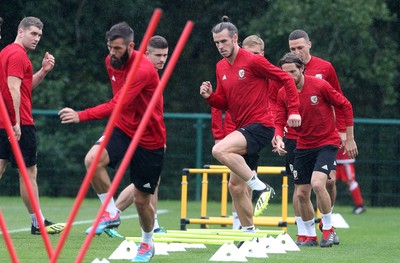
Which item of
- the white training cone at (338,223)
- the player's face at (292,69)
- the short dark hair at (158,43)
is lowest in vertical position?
the white training cone at (338,223)

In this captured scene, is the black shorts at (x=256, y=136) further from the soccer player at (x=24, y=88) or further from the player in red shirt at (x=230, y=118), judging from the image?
the soccer player at (x=24, y=88)

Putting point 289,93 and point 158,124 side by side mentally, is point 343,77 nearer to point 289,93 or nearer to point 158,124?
point 289,93

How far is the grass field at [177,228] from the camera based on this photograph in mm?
10422

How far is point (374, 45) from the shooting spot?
24.9 m

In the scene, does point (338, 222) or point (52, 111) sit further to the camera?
point (52, 111)

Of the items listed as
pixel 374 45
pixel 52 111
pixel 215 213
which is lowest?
pixel 215 213

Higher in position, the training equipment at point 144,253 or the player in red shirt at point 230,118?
the player in red shirt at point 230,118

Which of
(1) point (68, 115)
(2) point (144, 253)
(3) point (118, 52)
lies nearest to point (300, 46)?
(2) point (144, 253)

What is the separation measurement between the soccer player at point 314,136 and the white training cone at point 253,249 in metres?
1.91

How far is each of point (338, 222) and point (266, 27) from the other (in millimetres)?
9016

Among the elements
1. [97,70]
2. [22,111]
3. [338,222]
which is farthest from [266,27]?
[22,111]

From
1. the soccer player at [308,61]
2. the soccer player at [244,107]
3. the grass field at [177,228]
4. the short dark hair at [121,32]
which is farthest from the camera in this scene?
the soccer player at [308,61]

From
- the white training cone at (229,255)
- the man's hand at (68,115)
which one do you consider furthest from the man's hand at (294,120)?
the man's hand at (68,115)

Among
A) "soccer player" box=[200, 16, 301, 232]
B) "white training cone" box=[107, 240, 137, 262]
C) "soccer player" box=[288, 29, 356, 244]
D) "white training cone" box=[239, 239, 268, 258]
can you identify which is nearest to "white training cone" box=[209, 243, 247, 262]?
"white training cone" box=[239, 239, 268, 258]
